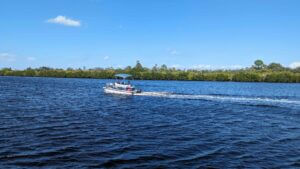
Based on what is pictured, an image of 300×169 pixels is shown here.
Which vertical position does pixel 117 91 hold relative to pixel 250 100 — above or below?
above

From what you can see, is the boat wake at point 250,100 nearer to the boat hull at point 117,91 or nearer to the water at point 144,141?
the boat hull at point 117,91

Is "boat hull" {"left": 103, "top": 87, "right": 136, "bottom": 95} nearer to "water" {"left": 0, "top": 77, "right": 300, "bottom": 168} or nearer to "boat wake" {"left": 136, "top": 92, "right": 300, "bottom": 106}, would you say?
"boat wake" {"left": 136, "top": 92, "right": 300, "bottom": 106}

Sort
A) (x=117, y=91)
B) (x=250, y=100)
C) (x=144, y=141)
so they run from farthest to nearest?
(x=117, y=91) < (x=250, y=100) < (x=144, y=141)

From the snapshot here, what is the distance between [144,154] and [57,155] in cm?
493

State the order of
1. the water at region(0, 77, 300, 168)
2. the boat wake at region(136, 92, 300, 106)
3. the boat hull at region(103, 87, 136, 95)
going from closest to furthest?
the water at region(0, 77, 300, 168) < the boat wake at region(136, 92, 300, 106) < the boat hull at region(103, 87, 136, 95)

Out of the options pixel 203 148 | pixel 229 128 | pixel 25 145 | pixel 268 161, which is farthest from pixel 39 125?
pixel 268 161

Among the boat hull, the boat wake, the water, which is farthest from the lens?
the boat hull

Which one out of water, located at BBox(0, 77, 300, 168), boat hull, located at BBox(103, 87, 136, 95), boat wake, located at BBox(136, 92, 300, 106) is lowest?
water, located at BBox(0, 77, 300, 168)

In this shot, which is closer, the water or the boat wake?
the water

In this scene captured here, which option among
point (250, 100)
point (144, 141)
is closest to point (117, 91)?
point (250, 100)

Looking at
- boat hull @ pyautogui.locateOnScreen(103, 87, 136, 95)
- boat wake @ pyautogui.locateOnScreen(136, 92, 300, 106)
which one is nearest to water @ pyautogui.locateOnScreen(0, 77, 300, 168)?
boat wake @ pyautogui.locateOnScreen(136, 92, 300, 106)

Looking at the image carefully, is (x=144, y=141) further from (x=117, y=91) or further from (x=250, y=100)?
(x=117, y=91)

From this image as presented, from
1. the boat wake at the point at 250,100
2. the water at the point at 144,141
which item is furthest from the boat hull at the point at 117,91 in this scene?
the water at the point at 144,141

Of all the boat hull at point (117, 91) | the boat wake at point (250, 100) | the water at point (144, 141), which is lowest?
the water at point (144, 141)
